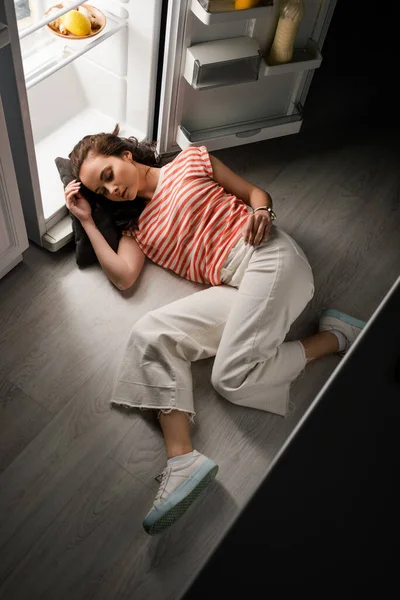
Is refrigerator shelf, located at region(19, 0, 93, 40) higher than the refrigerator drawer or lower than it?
higher

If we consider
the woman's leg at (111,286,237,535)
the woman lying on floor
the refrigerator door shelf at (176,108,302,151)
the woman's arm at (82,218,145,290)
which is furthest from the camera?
the refrigerator door shelf at (176,108,302,151)

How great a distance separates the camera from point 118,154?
1.97m

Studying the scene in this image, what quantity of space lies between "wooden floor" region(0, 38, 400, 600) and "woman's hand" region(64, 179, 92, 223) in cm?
20

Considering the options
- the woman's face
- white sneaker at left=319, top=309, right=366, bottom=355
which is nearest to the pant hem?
white sneaker at left=319, top=309, right=366, bottom=355

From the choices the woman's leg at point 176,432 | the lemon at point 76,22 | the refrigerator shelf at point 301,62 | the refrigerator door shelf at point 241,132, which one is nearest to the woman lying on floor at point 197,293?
the woman's leg at point 176,432

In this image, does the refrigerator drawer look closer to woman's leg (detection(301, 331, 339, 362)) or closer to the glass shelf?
the glass shelf

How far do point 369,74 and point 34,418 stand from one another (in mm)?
2171

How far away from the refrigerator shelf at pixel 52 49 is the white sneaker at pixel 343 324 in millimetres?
1125

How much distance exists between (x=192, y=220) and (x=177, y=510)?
882 mm

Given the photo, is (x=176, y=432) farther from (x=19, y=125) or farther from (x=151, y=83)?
(x=151, y=83)

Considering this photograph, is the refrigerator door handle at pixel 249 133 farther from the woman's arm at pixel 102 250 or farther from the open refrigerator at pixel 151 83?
the woman's arm at pixel 102 250

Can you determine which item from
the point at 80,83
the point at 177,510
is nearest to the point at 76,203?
the point at 80,83

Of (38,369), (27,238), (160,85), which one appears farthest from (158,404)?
(160,85)

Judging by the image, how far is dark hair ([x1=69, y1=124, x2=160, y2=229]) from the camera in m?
1.93
